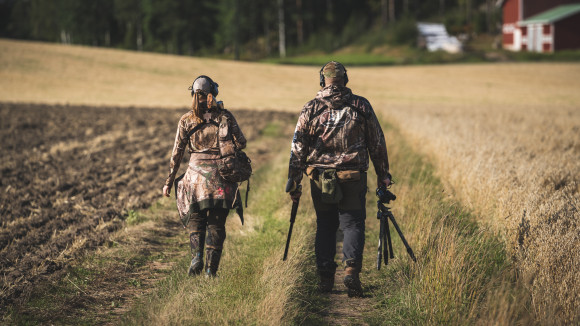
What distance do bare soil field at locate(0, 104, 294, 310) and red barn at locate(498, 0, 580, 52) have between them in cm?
4042

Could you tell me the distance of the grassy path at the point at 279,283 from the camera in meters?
4.35

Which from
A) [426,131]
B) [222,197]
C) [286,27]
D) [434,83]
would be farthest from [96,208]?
[286,27]

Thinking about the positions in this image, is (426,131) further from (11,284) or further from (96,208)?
(11,284)

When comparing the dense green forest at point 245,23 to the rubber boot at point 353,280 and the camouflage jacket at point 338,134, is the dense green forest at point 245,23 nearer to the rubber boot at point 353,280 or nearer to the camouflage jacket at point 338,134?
the camouflage jacket at point 338,134

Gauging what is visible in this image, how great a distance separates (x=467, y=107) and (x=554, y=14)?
1256 inches

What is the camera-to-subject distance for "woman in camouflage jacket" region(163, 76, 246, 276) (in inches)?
216

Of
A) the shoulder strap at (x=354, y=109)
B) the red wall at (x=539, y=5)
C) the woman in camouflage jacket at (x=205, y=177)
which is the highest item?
the red wall at (x=539, y=5)

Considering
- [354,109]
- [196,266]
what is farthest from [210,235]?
[354,109]

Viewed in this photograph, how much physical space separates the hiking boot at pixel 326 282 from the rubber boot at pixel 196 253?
4.10 ft

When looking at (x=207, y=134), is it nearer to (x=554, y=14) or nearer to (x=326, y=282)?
(x=326, y=282)

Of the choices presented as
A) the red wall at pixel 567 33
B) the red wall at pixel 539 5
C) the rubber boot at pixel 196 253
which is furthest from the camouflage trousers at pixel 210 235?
the red wall at pixel 539 5

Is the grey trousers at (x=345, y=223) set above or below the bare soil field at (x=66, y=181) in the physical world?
above

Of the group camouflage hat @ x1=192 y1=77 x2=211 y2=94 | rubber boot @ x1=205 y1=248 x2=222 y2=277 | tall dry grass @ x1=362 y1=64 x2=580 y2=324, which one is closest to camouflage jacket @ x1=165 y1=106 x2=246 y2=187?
camouflage hat @ x1=192 y1=77 x2=211 y2=94

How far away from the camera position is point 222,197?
550 centimetres
